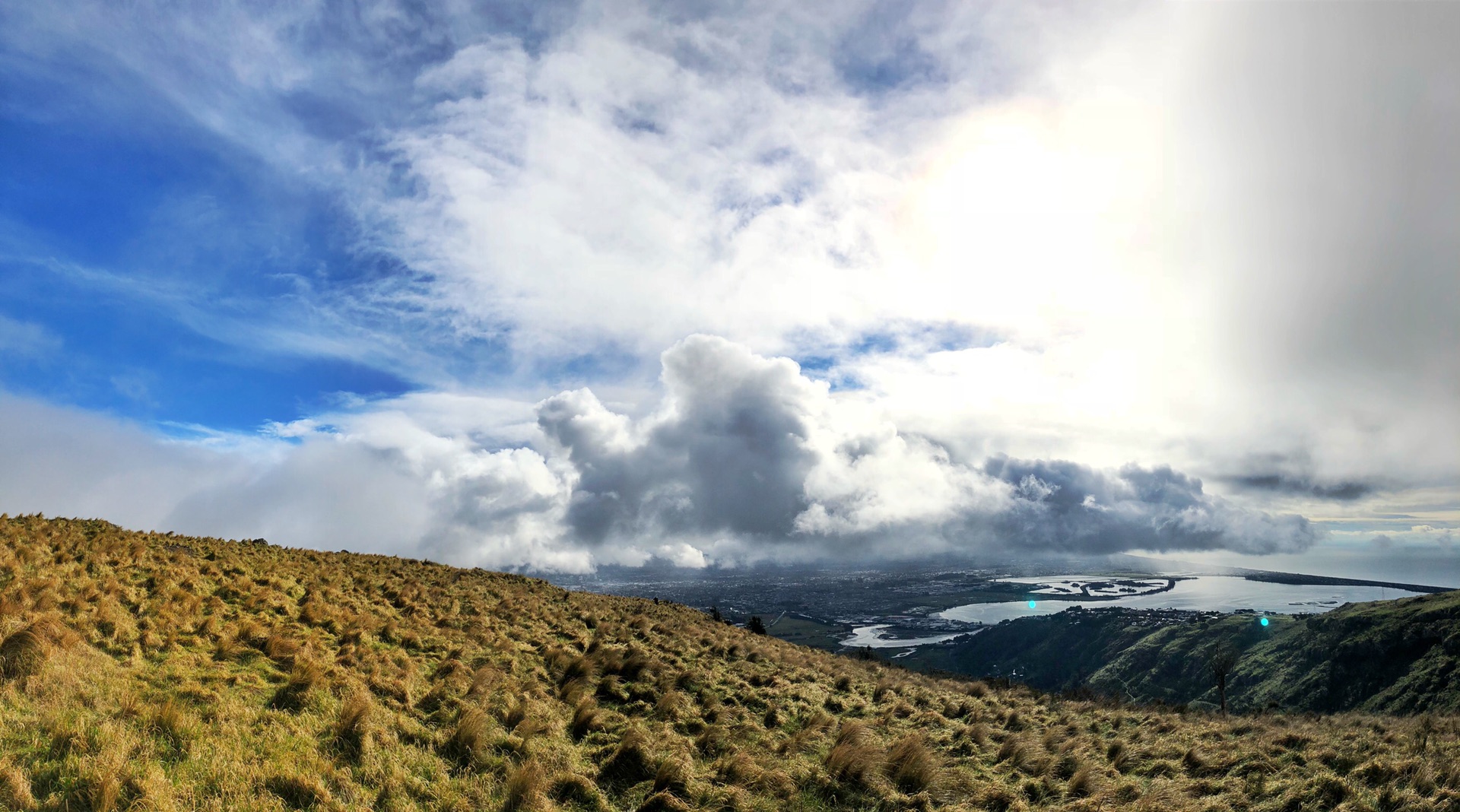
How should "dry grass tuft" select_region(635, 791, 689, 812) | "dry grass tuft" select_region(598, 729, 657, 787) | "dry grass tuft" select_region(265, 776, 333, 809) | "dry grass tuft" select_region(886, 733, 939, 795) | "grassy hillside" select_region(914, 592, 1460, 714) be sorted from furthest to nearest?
"grassy hillside" select_region(914, 592, 1460, 714) → "dry grass tuft" select_region(886, 733, 939, 795) → "dry grass tuft" select_region(598, 729, 657, 787) → "dry grass tuft" select_region(635, 791, 689, 812) → "dry grass tuft" select_region(265, 776, 333, 809)

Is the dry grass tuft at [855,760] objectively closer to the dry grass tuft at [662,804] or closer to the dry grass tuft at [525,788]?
the dry grass tuft at [662,804]

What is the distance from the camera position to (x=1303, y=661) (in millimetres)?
135000

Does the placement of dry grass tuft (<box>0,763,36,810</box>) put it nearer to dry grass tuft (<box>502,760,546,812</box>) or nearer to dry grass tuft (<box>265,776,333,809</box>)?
dry grass tuft (<box>265,776,333,809</box>)

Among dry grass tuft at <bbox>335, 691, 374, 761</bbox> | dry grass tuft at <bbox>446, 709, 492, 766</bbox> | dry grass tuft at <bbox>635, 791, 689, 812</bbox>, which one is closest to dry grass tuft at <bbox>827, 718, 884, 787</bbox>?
dry grass tuft at <bbox>635, 791, 689, 812</bbox>

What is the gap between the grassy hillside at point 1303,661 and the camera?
368ft

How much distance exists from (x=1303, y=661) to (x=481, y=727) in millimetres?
189953

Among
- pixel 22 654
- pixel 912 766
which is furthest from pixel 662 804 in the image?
pixel 22 654

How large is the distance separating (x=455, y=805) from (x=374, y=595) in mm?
15341

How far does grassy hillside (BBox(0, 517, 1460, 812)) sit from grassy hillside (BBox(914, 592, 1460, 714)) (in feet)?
325

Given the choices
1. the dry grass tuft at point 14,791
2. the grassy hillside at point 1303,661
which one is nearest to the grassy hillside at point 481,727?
the dry grass tuft at point 14,791

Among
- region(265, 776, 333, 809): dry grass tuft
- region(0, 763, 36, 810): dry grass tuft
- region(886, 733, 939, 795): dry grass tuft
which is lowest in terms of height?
region(886, 733, 939, 795): dry grass tuft

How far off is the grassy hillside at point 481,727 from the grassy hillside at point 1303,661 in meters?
99.1

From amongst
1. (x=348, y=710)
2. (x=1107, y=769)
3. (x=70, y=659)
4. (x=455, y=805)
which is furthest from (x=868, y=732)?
(x=70, y=659)

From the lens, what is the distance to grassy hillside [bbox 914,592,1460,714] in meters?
112
